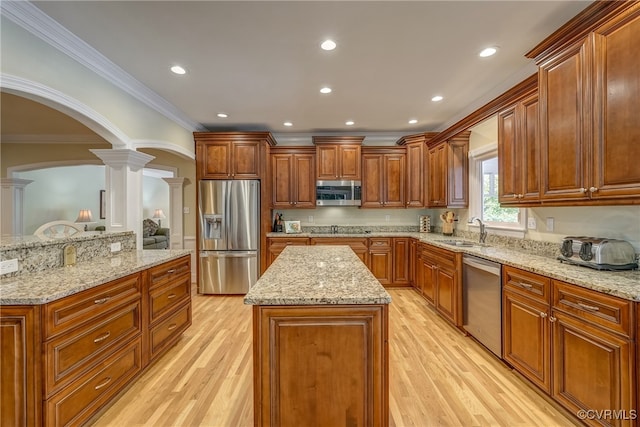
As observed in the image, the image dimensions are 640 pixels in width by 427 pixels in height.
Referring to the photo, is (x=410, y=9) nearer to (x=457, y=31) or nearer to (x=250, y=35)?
(x=457, y=31)

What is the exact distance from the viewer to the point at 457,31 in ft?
6.84

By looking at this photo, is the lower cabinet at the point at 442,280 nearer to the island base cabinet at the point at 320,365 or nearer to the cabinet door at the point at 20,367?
the island base cabinet at the point at 320,365

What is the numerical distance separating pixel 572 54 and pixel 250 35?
235 cm

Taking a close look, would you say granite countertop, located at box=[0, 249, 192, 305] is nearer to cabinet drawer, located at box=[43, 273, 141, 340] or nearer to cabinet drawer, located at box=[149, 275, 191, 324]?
cabinet drawer, located at box=[43, 273, 141, 340]

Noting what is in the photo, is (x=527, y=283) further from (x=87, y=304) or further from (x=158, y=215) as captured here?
(x=158, y=215)

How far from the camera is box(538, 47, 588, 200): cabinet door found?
1.79 m

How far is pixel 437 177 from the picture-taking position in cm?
418

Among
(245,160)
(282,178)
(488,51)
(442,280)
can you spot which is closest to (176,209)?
(245,160)

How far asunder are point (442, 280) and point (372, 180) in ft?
7.16

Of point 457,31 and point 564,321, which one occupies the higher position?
point 457,31

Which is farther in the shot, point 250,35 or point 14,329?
point 250,35

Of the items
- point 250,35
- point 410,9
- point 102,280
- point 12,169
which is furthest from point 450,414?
point 12,169

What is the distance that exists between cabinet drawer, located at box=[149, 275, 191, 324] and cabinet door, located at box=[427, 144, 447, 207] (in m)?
3.63

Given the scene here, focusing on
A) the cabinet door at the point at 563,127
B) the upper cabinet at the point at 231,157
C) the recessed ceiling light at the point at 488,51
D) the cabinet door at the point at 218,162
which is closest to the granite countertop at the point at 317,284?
the cabinet door at the point at 563,127
